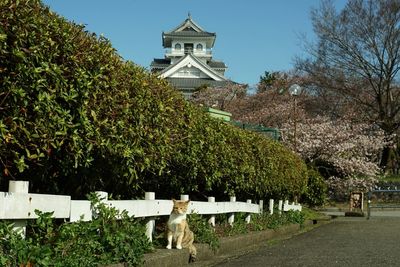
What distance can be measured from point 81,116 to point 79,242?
1133mm

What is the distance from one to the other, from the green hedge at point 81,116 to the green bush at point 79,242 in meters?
0.51

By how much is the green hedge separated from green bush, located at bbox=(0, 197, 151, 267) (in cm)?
51

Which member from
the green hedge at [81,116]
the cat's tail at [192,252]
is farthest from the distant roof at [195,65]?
the cat's tail at [192,252]

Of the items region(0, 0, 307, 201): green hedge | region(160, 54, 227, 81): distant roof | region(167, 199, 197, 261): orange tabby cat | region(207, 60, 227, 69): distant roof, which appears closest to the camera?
region(0, 0, 307, 201): green hedge

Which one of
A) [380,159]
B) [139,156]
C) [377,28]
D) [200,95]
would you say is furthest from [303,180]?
[380,159]

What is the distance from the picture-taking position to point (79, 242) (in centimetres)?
540

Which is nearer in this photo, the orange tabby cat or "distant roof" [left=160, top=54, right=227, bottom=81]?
the orange tabby cat

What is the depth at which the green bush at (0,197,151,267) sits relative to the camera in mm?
4492

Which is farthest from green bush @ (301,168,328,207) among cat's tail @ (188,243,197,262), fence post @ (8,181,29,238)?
fence post @ (8,181,29,238)

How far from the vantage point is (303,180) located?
1911 centimetres

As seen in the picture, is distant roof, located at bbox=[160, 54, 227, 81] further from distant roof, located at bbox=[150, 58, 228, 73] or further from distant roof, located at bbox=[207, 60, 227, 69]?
distant roof, located at bbox=[207, 60, 227, 69]

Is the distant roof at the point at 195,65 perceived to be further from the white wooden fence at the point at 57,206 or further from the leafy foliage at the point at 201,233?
the white wooden fence at the point at 57,206

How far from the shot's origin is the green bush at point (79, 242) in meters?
4.49

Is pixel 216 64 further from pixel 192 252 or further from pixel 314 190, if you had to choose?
pixel 192 252
